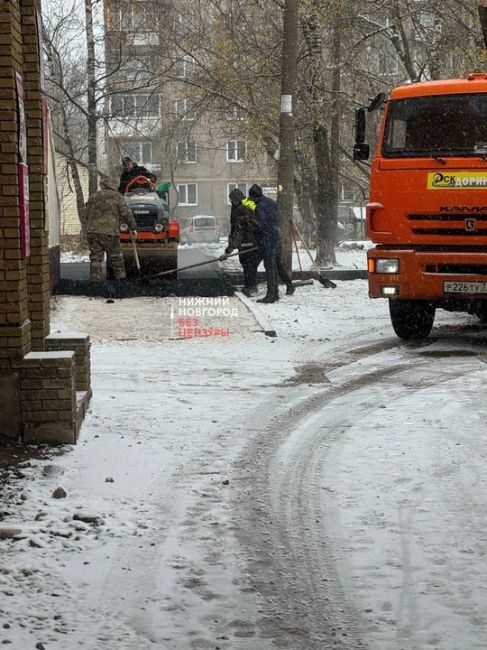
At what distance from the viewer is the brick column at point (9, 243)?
22.1 feet

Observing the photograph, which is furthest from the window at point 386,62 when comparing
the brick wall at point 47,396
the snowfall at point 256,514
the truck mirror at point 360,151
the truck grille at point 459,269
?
the brick wall at point 47,396

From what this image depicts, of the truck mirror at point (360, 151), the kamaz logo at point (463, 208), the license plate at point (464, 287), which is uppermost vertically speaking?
the truck mirror at point (360, 151)

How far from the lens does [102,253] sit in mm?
19344

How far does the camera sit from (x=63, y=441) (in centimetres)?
704

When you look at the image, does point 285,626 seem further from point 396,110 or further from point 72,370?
point 396,110

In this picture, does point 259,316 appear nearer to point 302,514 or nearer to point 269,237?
point 269,237

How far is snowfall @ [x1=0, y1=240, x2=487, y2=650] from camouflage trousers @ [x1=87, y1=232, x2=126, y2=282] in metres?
8.49

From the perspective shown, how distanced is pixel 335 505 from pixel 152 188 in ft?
57.8

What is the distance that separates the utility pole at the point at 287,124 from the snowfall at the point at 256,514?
8.49m

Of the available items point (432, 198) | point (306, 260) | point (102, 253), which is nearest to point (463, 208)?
point (432, 198)

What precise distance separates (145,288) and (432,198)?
25.9ft

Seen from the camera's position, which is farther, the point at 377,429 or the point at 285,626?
the point at 377,429

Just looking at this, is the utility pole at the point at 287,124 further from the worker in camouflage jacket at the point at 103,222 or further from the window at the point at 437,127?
the window at the point at 437,127

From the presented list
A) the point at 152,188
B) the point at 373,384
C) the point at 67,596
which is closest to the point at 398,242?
the point at 373,384
